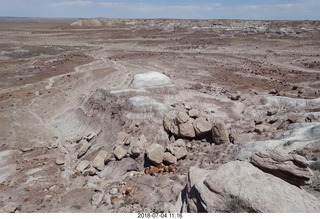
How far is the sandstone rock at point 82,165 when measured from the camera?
46.7 ft

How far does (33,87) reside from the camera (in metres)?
29.1

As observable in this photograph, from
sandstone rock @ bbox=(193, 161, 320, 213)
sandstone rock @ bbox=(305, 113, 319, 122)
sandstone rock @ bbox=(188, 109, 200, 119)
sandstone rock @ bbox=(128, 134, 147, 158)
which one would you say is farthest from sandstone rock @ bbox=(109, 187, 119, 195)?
sandstone rock @ bbox=(305, 113, 319, 122)

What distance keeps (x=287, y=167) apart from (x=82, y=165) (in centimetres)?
919

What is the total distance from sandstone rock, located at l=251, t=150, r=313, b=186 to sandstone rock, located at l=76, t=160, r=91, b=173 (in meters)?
8.06

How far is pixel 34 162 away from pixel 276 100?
15.2 metres

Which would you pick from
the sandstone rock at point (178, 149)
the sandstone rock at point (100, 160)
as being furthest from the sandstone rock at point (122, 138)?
the sandstone rock at point (178, 149)

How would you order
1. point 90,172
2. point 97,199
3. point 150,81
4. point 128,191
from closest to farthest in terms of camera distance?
point 97,199 → point 128,191 → point 90,172 → point 150,81

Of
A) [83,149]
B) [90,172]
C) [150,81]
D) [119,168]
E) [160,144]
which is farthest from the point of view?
[150,81]

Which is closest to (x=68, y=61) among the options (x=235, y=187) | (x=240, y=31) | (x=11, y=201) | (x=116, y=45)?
(x=116, y=45)

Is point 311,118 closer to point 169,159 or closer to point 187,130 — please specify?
point 187,130

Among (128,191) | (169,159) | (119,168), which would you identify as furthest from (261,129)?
(128,191)

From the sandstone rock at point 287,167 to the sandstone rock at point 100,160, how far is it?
738 centimetres

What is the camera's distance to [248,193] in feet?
25.7

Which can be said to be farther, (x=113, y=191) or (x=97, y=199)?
(x=113, y=191)
